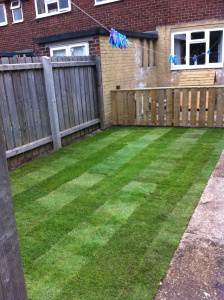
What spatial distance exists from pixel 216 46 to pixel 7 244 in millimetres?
12208

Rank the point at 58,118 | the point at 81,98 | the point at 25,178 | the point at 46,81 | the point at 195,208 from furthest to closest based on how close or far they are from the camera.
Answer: the point at 81,98, the point at 58,118, the point at 46,81, the point at 25,178, the point at 195,208

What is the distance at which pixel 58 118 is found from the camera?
6246mm

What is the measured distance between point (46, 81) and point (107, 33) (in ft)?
8.50

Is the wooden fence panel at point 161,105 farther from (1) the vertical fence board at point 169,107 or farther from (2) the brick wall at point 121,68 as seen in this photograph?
(2) the brick wall at point 121,68

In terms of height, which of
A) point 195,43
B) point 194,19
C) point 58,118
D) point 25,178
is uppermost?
point 194,19

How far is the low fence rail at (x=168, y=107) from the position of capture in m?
7.04

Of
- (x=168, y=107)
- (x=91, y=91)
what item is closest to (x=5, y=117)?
(x=91, y=91)

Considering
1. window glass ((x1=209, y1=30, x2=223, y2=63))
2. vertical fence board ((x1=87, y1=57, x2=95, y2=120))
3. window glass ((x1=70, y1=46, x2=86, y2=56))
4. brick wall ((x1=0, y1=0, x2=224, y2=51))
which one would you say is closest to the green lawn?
vertical fence board ((x1=87, y1=57, x2=95, y2=120))

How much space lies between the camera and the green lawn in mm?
2330

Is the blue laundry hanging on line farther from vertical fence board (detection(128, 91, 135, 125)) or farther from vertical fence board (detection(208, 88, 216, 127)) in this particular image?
vertical fence board (detection(208, 88, 216, 127))

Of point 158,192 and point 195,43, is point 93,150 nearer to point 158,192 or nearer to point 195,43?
point 158,192

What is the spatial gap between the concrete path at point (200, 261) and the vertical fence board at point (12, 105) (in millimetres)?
3444

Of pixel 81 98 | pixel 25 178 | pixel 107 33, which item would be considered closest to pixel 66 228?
pixel 25 178

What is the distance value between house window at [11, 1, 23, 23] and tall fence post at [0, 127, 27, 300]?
15984 millimetres
